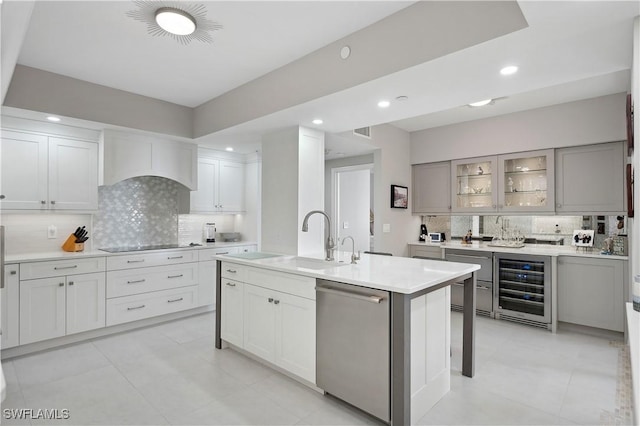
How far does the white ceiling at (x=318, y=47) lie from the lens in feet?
6.01

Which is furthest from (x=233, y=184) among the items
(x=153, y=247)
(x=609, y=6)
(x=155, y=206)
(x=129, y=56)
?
(x=609, y=6)

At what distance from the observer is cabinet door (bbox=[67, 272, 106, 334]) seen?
3.41 metres

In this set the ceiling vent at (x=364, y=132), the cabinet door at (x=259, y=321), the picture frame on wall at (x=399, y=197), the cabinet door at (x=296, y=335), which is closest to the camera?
the cabinet door at (x=296, y=335)

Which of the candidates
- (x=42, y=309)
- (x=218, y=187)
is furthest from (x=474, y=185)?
(x=42, y=309)

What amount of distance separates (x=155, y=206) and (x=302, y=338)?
A: 3.10m

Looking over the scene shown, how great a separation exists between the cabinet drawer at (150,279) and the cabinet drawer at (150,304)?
63 millimetres

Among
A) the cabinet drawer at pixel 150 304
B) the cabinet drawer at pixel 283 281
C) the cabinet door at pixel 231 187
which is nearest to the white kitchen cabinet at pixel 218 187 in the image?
the cabinet door at pixel 231 187

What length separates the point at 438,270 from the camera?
8.30 feet

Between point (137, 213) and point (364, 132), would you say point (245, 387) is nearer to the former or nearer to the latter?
point (137, 213)

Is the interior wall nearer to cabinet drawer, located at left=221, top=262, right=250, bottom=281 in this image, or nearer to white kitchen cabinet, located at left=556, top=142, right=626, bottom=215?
white kitchen cabinet, located at left=556, top=142, right=626, bottom=215

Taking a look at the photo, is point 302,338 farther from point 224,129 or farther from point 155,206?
point 155,206

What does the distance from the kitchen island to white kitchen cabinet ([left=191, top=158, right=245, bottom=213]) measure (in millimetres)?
1632

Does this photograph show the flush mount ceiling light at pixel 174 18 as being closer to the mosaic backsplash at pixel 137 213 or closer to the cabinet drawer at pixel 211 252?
the mosaic backsplash at pixel 137 213

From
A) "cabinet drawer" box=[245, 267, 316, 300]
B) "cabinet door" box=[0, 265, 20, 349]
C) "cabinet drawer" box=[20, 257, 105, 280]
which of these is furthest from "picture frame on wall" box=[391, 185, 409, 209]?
"cabinet door" box=[0, 265, 20, 349]
